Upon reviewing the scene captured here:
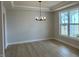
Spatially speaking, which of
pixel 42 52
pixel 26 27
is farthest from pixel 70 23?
pixel 26 27

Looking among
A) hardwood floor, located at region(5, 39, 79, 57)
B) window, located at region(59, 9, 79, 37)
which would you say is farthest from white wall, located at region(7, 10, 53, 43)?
hardwood floor, located at region(5, 39, 79, 57)

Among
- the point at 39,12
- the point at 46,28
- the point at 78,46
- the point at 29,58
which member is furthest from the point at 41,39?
the point at 29,58

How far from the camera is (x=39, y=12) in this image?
7859mm

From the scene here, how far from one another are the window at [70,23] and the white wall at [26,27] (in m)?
1.30

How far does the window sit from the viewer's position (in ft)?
19.6

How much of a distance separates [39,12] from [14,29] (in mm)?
2503

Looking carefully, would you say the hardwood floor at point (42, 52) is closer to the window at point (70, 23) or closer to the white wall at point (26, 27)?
the window at point (70, 23)

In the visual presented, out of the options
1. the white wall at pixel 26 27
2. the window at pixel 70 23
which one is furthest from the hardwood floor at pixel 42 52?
the white wall at pixel 26 27

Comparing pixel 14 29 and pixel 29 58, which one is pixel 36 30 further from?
pixel 29 58

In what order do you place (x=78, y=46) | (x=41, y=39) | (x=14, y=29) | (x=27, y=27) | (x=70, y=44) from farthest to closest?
1. (x=41, y=39)
2. (x=27, y=27)
3. (x=14, y=29)
4. (x=70, y=44)
5. (x=78, y=46)

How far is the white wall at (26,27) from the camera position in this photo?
684 cm

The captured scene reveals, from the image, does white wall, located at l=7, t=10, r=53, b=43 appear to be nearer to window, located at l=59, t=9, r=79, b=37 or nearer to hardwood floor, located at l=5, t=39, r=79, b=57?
window, located at l=59, t=9, r=79, b=37

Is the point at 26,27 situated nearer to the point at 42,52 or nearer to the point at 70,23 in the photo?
the point at 42,52

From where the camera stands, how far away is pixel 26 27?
741 cm
